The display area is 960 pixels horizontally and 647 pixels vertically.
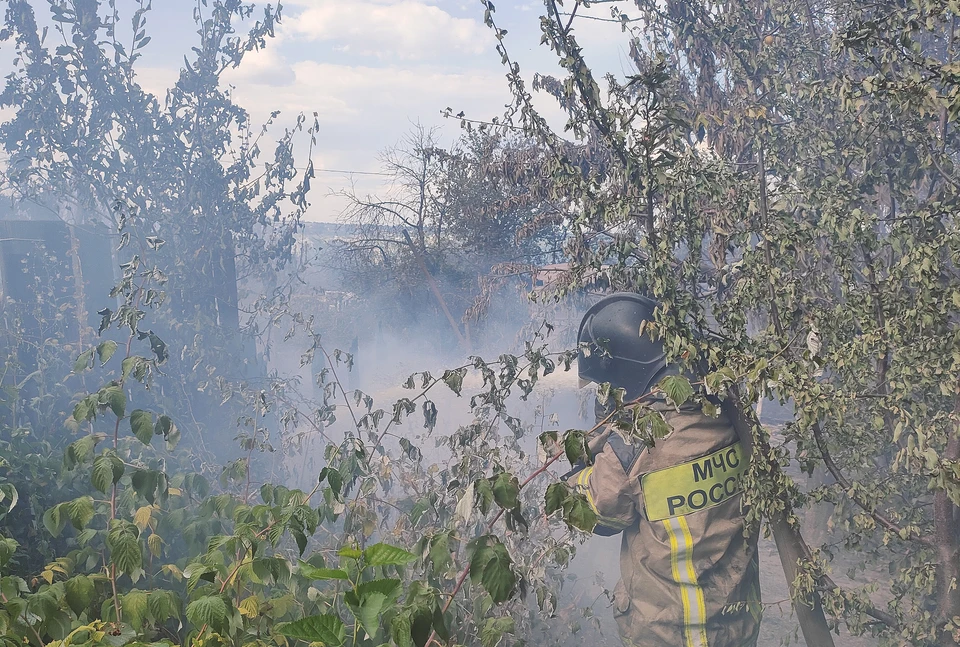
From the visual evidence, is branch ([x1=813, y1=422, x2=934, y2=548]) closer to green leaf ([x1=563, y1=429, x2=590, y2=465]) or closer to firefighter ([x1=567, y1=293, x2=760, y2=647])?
firefighter ([x1=567, y1=293, x2=760, y2=647])

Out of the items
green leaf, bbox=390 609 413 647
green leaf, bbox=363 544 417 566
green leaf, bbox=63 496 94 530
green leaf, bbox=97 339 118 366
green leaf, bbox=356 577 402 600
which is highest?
green leaf, bbox=97 339 118 366

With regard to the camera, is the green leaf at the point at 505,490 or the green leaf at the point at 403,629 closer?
the green leaf at the point at 403,629

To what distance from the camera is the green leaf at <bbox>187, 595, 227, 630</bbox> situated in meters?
1.29

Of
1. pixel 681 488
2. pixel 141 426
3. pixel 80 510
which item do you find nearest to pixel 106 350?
pixel 141 426

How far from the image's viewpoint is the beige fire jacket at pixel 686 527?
2930 mm

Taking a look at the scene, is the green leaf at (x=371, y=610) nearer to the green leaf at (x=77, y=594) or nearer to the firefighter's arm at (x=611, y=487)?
the green leaf at (x=77, y=594)

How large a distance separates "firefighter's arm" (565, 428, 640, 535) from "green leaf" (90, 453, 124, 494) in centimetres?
182

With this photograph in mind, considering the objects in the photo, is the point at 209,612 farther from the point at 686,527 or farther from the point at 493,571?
the point at 686,527

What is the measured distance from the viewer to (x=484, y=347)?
8586 millimetres

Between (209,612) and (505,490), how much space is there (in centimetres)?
63

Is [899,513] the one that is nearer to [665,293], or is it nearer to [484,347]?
[665,293]

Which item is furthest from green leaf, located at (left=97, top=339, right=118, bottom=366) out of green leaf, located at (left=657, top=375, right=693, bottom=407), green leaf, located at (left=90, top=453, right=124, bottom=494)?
green leaf, located at (left=657, top=375, right=693, bottom=407)

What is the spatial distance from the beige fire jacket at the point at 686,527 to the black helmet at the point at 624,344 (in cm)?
17

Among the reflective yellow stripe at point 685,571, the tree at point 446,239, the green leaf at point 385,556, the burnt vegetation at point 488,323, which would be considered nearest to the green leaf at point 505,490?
the burnt vegetation at point 488,323
